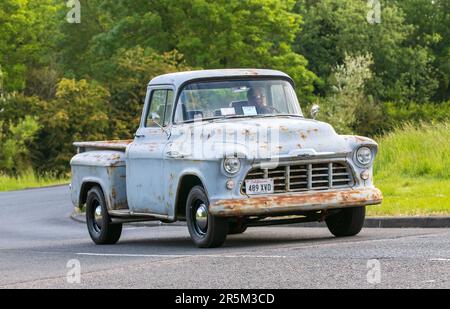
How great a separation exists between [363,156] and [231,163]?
170 centimetres

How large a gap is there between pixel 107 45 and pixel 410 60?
73.0ft

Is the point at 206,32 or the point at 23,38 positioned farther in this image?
the point at 23,38

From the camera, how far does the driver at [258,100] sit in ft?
51.5

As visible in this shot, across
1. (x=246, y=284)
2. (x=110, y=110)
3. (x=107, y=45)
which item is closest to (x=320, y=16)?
(x=107, y=45)

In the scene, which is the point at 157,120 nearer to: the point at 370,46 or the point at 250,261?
the point at 250,261

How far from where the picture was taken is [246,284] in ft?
34.9

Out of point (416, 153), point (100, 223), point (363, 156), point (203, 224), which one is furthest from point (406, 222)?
point (416, 153)

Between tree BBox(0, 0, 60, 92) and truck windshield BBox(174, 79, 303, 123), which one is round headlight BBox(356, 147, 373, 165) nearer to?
truck windshield BBox(174, 79, 303, 123)

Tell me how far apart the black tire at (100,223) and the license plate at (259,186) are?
3.23 metres

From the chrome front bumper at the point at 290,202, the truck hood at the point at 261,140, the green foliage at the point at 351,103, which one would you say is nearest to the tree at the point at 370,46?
the green foliage at the point at 351,103

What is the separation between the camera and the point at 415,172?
24.4m

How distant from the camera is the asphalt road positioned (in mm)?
10766

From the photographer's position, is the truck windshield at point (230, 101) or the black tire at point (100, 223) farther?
the black tire at point (100, 223)

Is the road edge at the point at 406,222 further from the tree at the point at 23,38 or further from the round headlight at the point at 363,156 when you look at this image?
the tree at the point at 23,38
